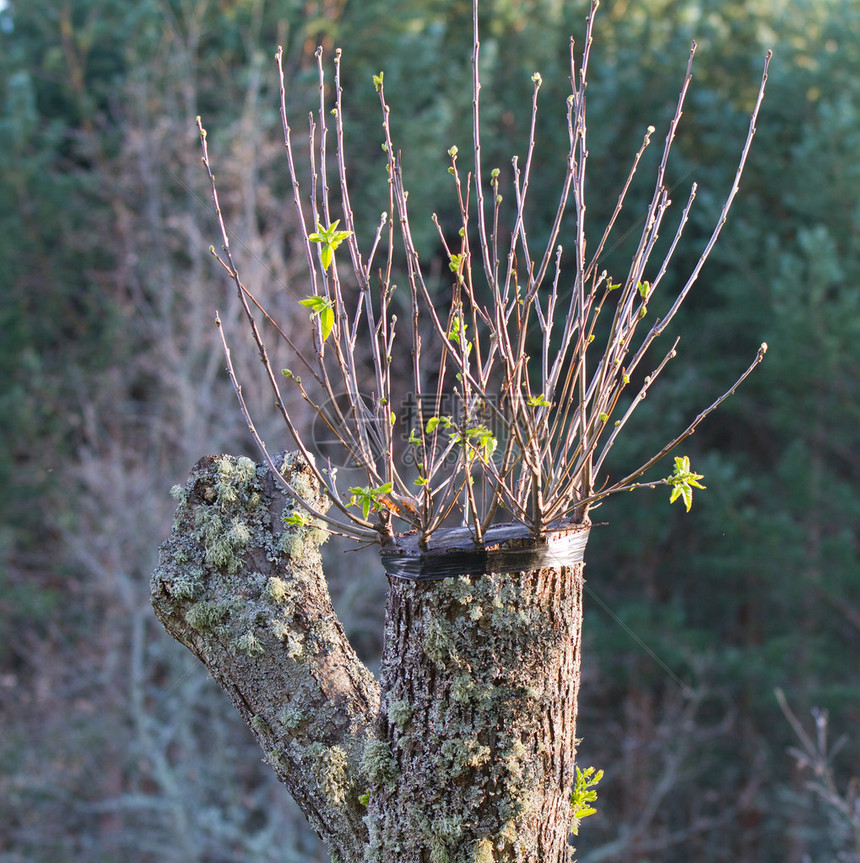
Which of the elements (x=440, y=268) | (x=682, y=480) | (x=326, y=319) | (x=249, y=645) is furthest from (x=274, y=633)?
(x=440, y=268)

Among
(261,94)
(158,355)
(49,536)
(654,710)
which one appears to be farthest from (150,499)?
(654,710)

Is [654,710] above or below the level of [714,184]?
below

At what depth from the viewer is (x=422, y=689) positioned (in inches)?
61.1

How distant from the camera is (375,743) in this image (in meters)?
1.59

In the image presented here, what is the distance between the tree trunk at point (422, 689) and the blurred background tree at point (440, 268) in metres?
5.79

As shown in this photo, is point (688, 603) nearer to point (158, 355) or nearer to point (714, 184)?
point (714, 184)

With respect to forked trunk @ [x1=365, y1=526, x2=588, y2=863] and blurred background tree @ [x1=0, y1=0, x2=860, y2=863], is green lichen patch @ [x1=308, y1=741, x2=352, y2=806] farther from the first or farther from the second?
blurred background tree @ [x1=0, y1=0, x2=860, y2=863]

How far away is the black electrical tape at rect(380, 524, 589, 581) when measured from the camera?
1521mm

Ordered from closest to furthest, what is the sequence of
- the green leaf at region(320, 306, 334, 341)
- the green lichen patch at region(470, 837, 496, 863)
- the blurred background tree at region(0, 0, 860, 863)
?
the green leaf at region(320, 306, 334, 341) < the green lichen patch at region(470, 837, 496, 863) < the blurred background tree at region(0, 0, 860, 863)

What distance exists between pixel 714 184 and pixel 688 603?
4.98 metres

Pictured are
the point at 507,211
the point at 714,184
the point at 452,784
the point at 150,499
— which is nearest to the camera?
the point at 452,784

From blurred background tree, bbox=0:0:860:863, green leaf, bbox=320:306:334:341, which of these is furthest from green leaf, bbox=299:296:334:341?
blurred background tree, bbox=0:0:860:863

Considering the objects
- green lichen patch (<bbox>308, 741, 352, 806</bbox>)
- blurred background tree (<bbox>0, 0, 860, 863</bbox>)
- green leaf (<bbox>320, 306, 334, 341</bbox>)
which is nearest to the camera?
green leaf (<bbox>320, 306, 334, 341</bbox>)

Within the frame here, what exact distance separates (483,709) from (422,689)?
0.12 metres
